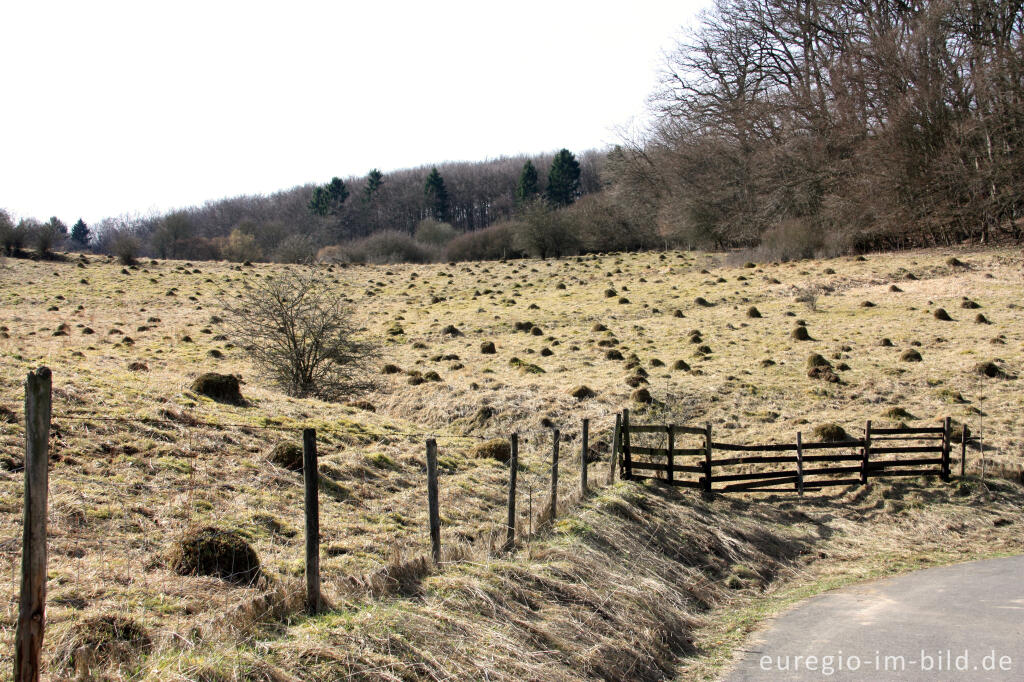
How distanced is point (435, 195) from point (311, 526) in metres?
122

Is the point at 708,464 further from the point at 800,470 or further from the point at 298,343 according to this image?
the point at 298,343

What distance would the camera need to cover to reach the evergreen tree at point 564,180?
A: 106000 mm

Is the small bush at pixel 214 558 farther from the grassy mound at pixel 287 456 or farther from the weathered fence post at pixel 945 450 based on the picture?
the weathered fence post at pixel 945 450

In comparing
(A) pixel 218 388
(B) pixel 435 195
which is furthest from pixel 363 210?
(A) pixel 218 388

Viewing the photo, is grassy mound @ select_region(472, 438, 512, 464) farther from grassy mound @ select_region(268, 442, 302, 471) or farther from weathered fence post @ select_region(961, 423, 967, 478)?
weathered fence post @ select_region(961, 423, 967, 478)

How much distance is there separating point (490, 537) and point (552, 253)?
60.7m

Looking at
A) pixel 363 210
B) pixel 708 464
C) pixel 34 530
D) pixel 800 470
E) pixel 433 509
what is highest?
pixel 363 210

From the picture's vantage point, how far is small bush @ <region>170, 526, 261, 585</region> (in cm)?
723

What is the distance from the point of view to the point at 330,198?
118938 mm

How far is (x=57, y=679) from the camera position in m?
4.58

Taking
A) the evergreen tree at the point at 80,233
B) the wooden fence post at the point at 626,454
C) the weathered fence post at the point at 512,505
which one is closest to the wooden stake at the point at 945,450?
the wooden fence post at the point at 626,454

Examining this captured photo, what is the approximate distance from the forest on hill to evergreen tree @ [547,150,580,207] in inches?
926

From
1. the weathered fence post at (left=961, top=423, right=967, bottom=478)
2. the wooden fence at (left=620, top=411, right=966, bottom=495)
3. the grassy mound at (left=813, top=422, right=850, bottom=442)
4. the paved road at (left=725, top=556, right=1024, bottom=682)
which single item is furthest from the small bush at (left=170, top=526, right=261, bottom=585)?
the weathered fence post at (left=961, top=423, right=967, bottom=478)

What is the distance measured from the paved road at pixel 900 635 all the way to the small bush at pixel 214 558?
5.18 meters
